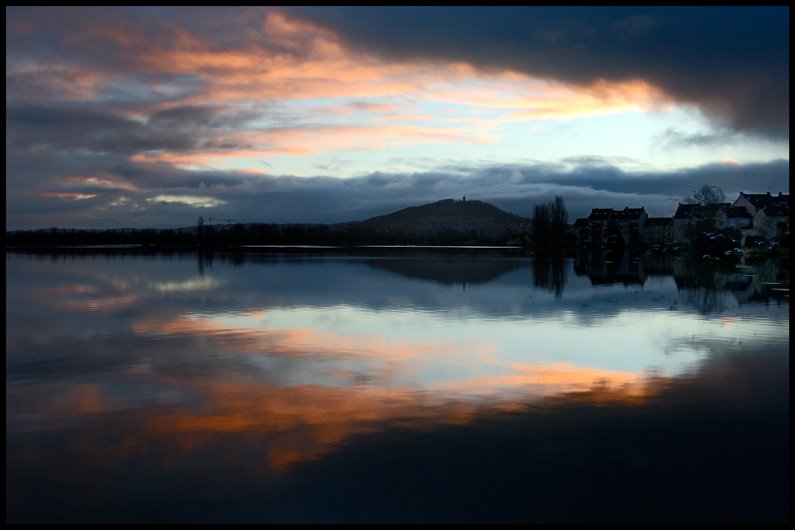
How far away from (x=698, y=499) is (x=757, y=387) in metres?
5.99

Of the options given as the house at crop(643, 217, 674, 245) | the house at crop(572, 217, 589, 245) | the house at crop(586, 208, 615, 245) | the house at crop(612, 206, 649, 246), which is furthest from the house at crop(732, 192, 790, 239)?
the house at crop(572, 217, 589, 245)

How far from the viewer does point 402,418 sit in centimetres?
1084

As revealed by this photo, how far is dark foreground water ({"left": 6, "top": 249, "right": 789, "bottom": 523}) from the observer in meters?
7.84

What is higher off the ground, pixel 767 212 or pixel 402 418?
pixel 767 212

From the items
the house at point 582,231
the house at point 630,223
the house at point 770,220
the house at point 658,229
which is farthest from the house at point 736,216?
the house at point 582,231

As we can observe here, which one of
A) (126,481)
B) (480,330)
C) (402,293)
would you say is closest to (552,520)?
(126,481)

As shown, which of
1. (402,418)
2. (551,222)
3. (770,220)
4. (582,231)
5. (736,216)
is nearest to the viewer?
(402,418)

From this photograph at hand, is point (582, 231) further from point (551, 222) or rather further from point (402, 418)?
point (402, 418)

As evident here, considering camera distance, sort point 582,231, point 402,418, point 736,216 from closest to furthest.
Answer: point 402,418
point 736,216
point 582,231

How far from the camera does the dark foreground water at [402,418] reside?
7836mm

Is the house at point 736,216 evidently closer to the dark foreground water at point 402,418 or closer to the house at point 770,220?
the house at point 770,220

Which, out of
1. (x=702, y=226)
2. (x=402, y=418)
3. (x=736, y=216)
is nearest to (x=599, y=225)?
(x=736, y=216)

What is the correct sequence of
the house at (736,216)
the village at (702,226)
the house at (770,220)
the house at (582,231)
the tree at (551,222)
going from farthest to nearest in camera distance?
the house at (582,231)
the tree at (551,222)
the house at (736,216)
the house at (770,220)
the village at (702,226)

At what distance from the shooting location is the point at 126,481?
8.44 m
